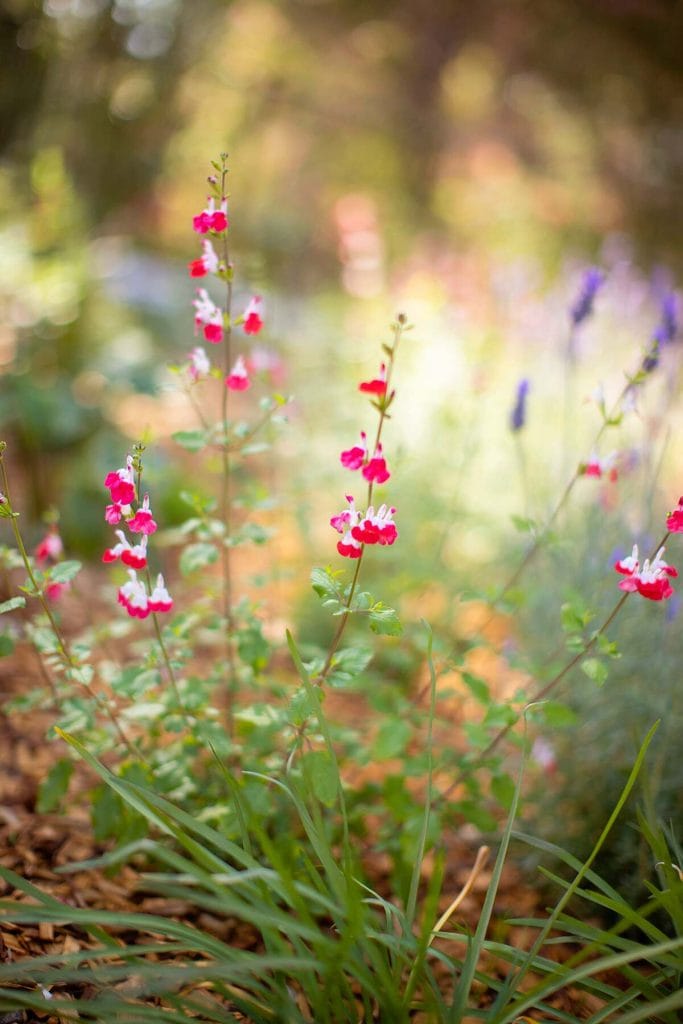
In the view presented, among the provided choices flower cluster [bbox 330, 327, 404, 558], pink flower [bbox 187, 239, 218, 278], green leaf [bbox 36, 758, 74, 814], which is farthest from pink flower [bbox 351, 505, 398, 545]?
green leaf [bbox 36, 758, 74, 814]

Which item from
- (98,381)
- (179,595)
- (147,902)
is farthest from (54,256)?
(147,902)

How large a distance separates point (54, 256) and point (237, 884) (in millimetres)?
3000

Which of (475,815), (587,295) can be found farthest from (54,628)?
(587,295)

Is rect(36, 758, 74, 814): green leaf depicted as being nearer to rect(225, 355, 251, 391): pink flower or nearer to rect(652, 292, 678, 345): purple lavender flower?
rect(225, 355, 251, 391): pink flower

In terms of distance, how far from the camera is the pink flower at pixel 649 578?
103 cm

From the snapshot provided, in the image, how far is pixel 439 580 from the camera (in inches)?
71.2

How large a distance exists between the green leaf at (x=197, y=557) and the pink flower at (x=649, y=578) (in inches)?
28.1

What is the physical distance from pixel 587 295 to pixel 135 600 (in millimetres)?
1252

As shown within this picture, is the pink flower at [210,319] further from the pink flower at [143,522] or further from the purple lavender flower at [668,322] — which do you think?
the purple lavender flower at [668,322]

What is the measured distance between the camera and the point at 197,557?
1279 millimetres

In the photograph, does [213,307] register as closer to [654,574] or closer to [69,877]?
[654,574]

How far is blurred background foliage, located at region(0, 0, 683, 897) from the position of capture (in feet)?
7.75

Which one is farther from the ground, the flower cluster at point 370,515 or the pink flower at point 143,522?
the flower cluster at point 370,515

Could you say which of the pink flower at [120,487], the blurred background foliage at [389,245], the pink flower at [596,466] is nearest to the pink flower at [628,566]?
the pink flower at [596,466]
